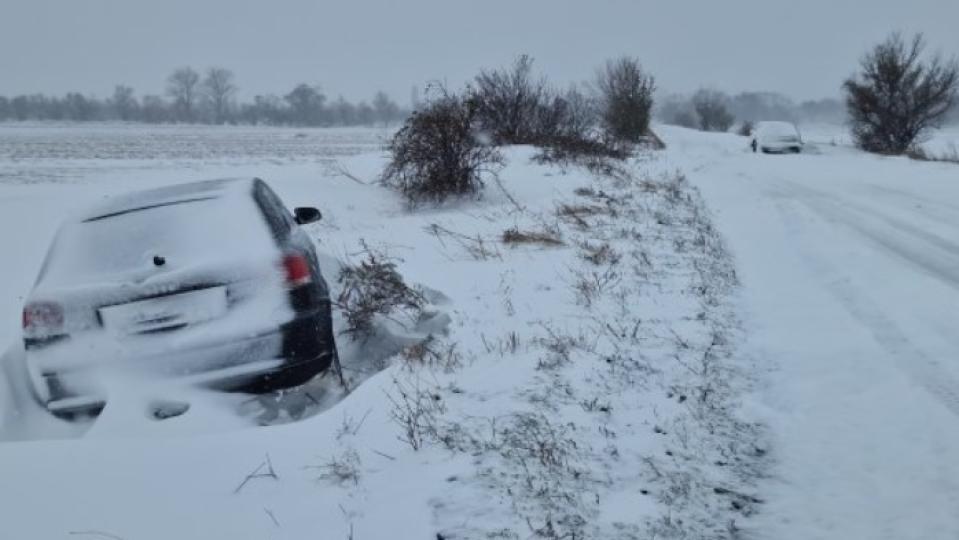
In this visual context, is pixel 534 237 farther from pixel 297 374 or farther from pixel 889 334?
pixel 297 374

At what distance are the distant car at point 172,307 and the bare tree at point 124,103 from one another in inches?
4951

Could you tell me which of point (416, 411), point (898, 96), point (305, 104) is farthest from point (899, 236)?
point (305, 104)

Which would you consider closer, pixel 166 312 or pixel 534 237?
pixel 166 312

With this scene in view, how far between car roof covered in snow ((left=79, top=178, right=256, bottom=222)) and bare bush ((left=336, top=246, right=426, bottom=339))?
1.15 metres

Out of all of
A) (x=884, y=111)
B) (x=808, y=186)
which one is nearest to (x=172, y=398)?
(x=808, y=186)

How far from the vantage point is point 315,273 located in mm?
4711

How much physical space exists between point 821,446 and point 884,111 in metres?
27.7

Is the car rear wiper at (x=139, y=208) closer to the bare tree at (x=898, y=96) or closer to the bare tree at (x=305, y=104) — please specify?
the bare tree at (x=898, y=96)

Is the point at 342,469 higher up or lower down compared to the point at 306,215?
lower down

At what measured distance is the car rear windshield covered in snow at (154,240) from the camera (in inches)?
160

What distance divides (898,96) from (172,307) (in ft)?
96.0

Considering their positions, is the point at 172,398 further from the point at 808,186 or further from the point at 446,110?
the point at 808,186

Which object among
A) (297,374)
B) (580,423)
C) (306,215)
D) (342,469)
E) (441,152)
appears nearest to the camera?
(342,469)

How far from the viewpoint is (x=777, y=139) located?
92.3 ft
